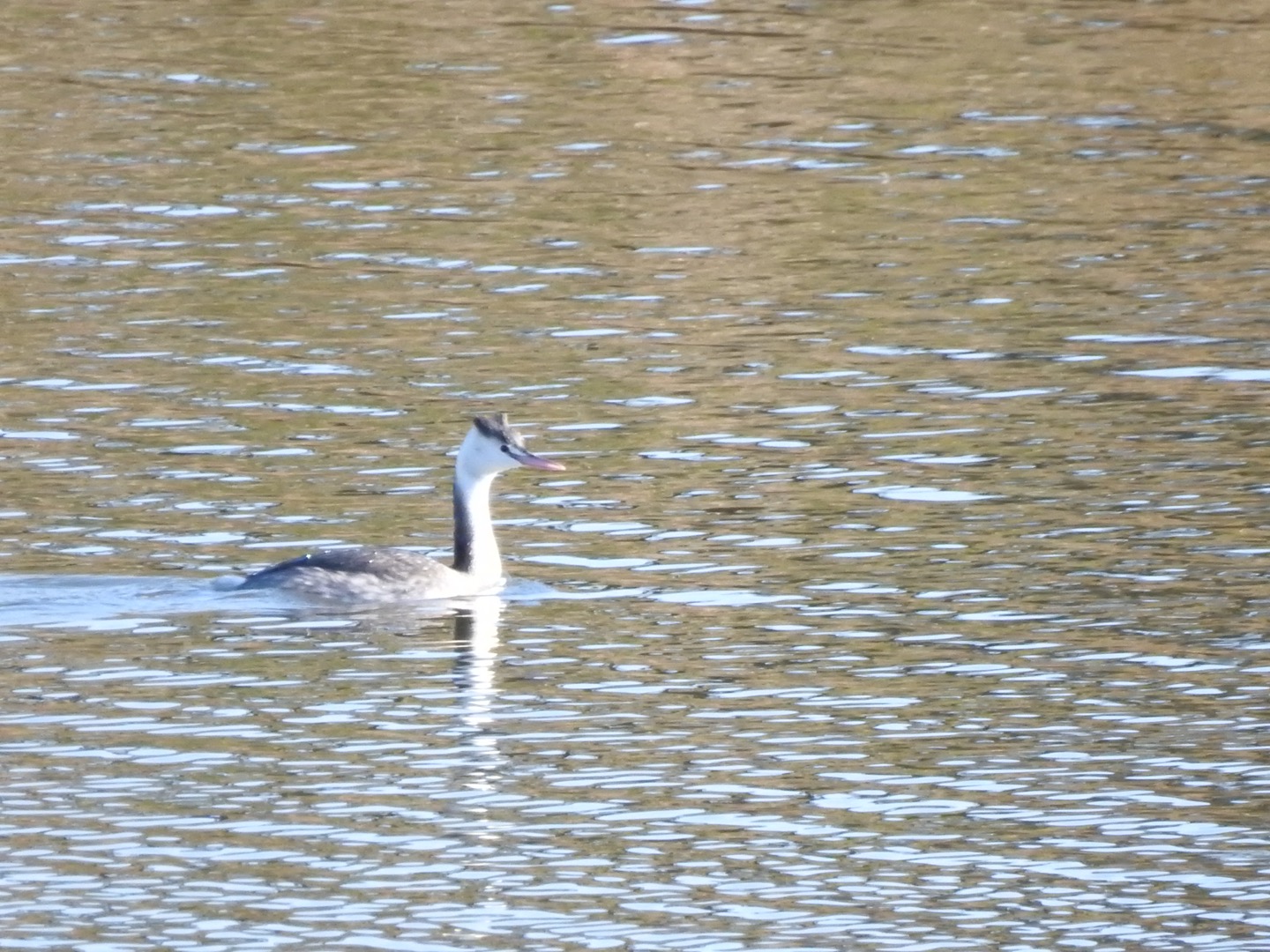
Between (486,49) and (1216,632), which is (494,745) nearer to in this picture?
(1216,632)

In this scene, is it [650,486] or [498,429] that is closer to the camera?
[498,429]

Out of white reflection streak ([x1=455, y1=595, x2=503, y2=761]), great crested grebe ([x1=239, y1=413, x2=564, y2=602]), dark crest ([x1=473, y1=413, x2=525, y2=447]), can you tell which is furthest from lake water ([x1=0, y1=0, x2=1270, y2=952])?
dark crest ([x1=473, y1=413, x2=525, y2=447])

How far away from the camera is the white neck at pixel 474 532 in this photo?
16.8 m

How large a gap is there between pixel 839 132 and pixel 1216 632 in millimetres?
16018

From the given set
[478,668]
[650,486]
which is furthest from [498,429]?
[478,668]

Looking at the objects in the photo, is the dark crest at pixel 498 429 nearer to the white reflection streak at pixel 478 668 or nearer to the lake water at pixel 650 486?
the lake water at pixel 650 486

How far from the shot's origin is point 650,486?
18.4m

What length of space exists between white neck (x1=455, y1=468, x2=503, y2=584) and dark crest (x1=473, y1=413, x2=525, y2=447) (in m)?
0.24

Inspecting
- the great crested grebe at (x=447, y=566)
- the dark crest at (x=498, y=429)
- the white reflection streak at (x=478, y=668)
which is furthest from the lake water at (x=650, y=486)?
the dark crest at (x=498, y=429)

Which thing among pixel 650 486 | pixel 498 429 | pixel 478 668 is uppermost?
pixel 498 429

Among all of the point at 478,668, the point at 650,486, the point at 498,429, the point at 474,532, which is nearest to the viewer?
the point at 478,668

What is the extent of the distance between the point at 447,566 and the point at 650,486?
185cm

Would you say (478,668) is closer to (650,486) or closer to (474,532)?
(474,532)

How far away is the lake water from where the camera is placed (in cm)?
1177
